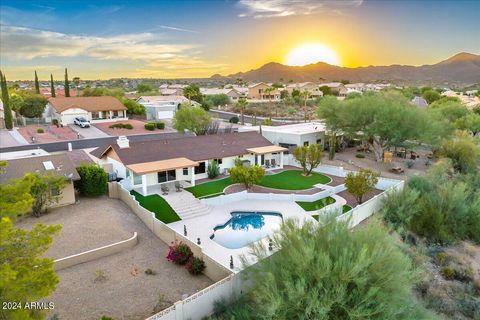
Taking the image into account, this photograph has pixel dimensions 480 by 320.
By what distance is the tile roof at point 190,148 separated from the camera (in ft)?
104

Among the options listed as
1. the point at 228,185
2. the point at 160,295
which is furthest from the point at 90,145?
the point at 160,295

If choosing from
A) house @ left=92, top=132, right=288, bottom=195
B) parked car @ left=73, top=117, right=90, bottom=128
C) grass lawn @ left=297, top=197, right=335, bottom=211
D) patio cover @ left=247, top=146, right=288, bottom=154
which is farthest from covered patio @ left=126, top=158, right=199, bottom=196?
parked car @ left=73, top=117, right=90, bottom=128

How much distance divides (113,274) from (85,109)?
5413cm

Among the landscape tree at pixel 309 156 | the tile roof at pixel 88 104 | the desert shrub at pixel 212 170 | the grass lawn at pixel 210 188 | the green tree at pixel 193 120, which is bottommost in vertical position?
the grass lawn at pixel 210 188

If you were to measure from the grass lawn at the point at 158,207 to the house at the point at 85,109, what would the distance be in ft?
142

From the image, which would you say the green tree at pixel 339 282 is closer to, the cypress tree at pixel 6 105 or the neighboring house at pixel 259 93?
the cypress tree at pixel 6 105

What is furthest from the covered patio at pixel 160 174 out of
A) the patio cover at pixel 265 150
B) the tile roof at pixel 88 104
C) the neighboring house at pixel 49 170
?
the tile roof at pixel 88 104

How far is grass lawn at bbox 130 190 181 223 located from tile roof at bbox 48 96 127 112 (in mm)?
43836

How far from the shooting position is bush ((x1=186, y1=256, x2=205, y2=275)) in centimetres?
1766

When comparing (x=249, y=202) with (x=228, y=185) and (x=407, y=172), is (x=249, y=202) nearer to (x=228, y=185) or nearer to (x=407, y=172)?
(x=228, y=185)

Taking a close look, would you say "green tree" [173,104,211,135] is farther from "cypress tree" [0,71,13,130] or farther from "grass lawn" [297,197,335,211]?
"cypress tree" [0,71,13,130]

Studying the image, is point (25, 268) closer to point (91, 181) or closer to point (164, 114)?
point (91, 181)

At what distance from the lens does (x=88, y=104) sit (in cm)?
6681

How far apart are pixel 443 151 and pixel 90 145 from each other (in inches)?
1764
